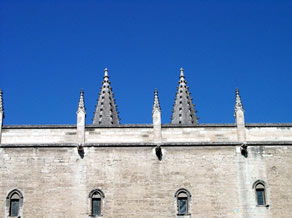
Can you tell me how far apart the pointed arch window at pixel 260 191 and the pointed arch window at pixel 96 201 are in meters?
7.33

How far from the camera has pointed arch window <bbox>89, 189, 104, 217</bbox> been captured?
26.3 m

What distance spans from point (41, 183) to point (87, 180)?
7.18 ft

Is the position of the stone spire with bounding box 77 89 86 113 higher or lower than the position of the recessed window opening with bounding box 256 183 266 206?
higher

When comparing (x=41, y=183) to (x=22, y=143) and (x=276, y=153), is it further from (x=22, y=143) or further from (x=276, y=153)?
(x=276, y=153)

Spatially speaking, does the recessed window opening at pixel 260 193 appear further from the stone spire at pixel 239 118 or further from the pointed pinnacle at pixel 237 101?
the pointed pinnacle at pixel 237 101

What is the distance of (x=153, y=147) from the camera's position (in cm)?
2727

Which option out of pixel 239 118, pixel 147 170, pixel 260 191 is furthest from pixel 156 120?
pixel 260 191

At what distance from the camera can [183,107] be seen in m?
43.2

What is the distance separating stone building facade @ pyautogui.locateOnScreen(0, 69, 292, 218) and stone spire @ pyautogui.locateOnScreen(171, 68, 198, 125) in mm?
14499

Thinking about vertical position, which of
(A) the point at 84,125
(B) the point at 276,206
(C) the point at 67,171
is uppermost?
(A) the point at 84,125

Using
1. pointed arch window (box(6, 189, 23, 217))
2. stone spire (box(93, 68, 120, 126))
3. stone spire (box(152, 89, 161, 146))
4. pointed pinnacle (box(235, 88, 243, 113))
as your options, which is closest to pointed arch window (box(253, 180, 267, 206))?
pointed pinnacle (box(235, 88, 243, 113))

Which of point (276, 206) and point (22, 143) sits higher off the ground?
point (22, 143)

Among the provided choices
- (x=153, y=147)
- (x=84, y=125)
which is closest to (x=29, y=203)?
(x=84, y=125)

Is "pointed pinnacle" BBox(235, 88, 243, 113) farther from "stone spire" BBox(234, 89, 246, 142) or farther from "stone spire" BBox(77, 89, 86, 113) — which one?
"stone spire" BBox(77, 89, 86, 113)
